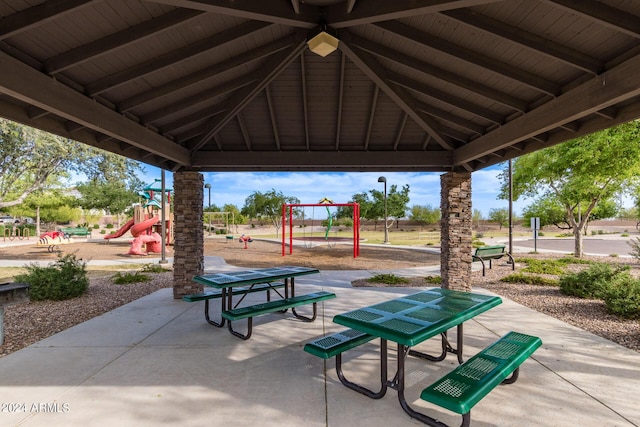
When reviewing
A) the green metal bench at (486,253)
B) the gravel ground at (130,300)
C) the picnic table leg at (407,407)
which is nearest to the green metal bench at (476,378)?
the picnic table leg at (407,407)

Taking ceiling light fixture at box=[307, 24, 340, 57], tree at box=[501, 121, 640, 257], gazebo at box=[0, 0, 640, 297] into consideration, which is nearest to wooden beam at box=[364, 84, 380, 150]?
gazebo at box=[0, 0, 640, 297]

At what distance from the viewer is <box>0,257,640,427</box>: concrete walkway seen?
2.88 m

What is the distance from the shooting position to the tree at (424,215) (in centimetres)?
5128

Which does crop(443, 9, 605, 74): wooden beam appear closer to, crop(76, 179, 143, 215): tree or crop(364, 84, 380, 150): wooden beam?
crop(364, 84, 380, 150): wooden beam

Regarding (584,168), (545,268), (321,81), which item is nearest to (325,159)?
Result: (321,81)

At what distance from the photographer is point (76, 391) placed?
3.30 meters

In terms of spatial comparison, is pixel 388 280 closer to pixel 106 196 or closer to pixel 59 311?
pixel 59 311

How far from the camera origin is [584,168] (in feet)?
39.6

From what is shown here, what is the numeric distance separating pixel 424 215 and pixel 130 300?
51485mm

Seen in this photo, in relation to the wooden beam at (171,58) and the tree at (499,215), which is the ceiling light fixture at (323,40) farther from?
the tree at (499,215)

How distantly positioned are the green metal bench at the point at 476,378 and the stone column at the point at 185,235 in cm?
A: 604

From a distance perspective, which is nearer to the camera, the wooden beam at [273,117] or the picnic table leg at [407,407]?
the picnic table leg at [407,407]

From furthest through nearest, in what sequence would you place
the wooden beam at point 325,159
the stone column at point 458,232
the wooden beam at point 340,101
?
the stone column at point 458,232 → the wooden beam at point 325,159 → the wooden beam at point 340,101

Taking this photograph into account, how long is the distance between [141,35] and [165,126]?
2740 mm
